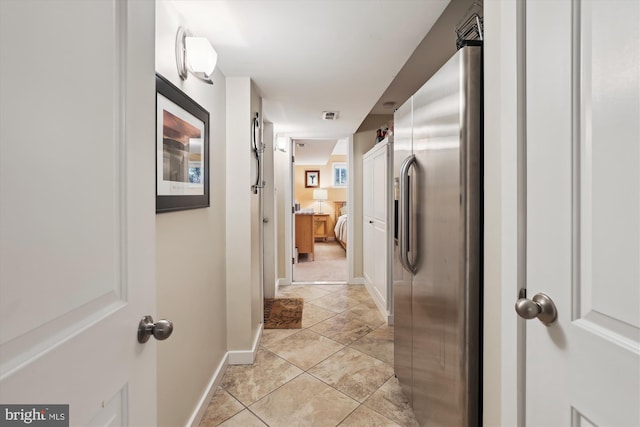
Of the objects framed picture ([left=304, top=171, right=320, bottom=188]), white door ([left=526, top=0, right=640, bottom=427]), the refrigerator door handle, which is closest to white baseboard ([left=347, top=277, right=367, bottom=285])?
the refrigerator door handle

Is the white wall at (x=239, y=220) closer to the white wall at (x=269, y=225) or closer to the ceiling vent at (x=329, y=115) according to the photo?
the ceiling vent at (x=329, y=115)

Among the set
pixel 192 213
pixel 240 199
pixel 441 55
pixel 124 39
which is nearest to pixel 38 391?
pixel 124 39

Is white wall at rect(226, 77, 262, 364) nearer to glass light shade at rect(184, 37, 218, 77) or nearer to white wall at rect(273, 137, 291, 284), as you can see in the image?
glass light shade at rect(184, 37, 218, 77)

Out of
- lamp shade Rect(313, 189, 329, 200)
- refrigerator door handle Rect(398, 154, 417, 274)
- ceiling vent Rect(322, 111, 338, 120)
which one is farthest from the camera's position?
lamp shade Rect(313, 189, 329, 200)

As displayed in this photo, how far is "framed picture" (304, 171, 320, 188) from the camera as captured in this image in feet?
29.6

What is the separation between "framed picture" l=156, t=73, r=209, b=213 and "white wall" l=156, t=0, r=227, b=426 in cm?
6

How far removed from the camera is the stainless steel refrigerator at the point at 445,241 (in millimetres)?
1147

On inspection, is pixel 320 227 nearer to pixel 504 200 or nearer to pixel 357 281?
pixel 357 281

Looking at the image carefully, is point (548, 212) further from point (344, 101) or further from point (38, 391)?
point (344, 101)

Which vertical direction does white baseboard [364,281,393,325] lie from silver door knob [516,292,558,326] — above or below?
below

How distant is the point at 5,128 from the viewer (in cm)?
38

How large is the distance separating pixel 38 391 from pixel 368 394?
188cm

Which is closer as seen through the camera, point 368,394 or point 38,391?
point 38,391

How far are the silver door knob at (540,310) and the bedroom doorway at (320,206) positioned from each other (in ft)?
15.3
